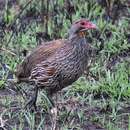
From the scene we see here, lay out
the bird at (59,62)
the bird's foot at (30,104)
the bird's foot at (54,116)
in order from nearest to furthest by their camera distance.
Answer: the bird's foot at (54,116) < the bird at (59,62) < the bird's foot at (30,104)

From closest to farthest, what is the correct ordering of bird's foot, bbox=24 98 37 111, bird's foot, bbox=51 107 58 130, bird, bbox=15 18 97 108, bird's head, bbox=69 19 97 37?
bird's foot, bbox=51 107 58 130 → bird, bbox=15 18 97 108 → bird's head, bbox=69 19 97 37 → bird's foot, bbox=24 98 37 111

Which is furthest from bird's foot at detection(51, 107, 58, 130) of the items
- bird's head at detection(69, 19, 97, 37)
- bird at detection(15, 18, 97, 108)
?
bird's head at detection(69, 19, 97, 37)

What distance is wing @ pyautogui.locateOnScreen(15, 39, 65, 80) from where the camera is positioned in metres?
6.81

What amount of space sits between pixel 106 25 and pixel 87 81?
1531 millimetres

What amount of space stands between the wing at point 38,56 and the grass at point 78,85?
297 mm

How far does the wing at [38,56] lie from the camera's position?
6.81 m

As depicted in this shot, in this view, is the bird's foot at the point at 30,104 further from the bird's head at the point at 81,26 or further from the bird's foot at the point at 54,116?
the bird's head at the point at 81,26

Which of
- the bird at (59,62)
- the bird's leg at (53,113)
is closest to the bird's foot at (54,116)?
the bird's leg at (53,113)

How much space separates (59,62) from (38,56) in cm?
30

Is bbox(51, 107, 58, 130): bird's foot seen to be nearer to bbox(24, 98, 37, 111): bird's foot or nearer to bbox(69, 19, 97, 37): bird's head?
bbox(24, 98, 37, 111): bird's foot

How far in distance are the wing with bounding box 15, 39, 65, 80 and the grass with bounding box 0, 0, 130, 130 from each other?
0.30 m

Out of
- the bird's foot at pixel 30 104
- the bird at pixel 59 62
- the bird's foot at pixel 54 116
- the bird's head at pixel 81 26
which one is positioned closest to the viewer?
the bird's foot at pixel 54 116

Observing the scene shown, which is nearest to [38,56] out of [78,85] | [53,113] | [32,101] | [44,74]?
[44,74]

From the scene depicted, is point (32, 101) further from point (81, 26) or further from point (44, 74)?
point (81, 26)
